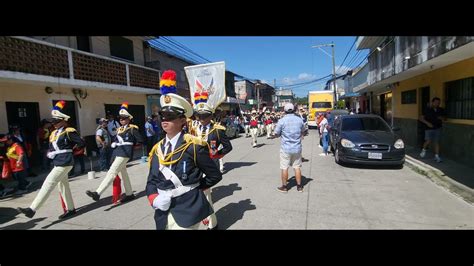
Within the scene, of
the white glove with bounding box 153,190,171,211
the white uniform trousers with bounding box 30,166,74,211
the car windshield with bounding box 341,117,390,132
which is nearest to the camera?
the white glove with bounding box 153,190,171,211

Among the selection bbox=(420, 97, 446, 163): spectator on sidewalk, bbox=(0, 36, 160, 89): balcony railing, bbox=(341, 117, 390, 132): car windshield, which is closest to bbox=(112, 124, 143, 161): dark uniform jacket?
bbox=(0, 36, 160, 89): balcony railing

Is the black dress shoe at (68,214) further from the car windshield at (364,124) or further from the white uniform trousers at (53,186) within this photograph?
the car windshield at (364,124)

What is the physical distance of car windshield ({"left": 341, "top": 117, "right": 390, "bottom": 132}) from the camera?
7.65 m

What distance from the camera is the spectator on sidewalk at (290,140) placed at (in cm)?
495

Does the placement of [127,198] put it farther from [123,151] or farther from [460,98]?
[460,98]

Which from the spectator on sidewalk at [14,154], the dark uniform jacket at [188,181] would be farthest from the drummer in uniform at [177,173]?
the spectator on sidewalk at [14,154]

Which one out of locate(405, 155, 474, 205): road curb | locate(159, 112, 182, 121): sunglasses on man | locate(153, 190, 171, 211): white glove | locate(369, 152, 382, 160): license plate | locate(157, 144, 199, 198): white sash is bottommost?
locate(405, 155, 474, 205): road curb

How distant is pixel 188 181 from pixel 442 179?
232 inches

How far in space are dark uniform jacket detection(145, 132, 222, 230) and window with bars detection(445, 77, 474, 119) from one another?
733 centimetres

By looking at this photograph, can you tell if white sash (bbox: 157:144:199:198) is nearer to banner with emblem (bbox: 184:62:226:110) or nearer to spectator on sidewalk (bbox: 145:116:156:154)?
banner with emblem (bbox: 184:62:226:110)

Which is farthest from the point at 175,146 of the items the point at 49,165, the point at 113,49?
the point at 113,49
